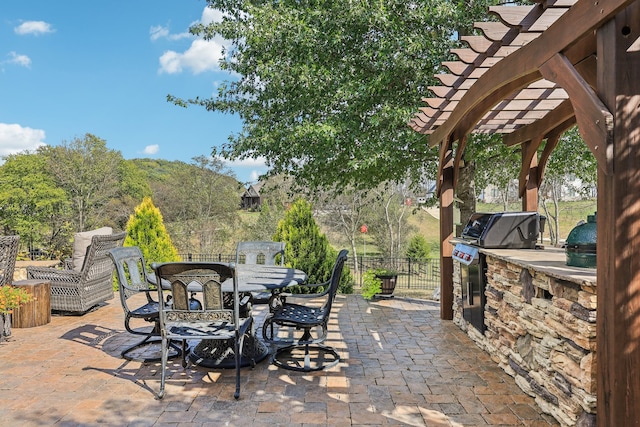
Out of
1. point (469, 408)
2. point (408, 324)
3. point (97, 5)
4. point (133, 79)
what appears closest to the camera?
point (469, 408)

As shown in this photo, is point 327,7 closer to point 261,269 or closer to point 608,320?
point 261,269

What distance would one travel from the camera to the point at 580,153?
6.64 meters

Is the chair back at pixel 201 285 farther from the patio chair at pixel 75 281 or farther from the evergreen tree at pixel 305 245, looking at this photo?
the evergreen tree at pixel 305 245

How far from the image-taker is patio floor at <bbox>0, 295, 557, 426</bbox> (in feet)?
8.77

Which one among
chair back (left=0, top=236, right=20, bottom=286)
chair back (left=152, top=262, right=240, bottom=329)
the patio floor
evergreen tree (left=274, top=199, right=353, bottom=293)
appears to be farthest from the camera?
evergreen tree (left=274, top=199, right=353, bottom=293)

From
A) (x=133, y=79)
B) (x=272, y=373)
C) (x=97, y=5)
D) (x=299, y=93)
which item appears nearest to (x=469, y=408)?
(x=272, y=373)

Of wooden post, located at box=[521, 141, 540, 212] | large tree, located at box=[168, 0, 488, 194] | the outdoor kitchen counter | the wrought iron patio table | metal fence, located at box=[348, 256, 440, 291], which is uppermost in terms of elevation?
large tree, located at box=[168, 0, 488, 194]

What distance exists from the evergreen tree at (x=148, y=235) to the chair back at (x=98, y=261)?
1896mm

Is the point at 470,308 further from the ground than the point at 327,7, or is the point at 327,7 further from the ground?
the point at 327,7

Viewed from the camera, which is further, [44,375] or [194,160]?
[194,160]

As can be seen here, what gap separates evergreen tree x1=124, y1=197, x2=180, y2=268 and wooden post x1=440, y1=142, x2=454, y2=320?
16.2ft

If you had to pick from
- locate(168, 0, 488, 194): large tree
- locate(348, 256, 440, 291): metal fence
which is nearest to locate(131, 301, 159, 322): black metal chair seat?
locate(168, 0, 488, 194): large tree

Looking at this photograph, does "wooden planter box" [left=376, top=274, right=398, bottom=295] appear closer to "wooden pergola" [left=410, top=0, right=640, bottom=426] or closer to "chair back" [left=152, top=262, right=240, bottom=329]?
"chair back" [left=152, top=262, right=240, bottom=329]

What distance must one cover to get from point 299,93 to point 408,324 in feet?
11.9
